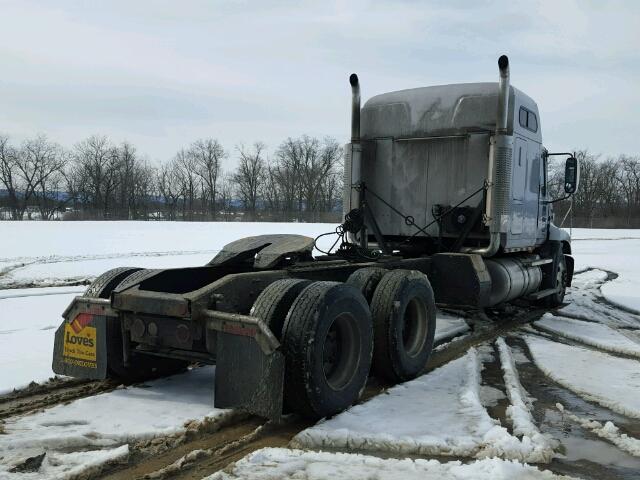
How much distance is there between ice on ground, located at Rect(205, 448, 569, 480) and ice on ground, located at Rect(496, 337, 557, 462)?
0.27 meters

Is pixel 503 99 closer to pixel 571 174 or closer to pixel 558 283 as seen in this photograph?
pixel 571 174

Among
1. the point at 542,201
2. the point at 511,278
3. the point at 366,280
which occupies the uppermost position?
the point at 542,201

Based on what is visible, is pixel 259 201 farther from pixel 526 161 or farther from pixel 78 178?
pixel 526 161

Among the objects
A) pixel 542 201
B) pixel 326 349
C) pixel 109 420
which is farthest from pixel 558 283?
pixel 109 420

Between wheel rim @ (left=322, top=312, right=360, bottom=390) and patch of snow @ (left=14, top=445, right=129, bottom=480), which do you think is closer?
patch of snow @ (left=14, top=445, right=129, bottom=480)

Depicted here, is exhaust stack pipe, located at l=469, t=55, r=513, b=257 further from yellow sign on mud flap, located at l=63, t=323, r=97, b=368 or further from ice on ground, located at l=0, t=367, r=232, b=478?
yellow sign on mud flap, located at l=63, t=323, r=97, b=368

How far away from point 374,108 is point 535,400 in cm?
506

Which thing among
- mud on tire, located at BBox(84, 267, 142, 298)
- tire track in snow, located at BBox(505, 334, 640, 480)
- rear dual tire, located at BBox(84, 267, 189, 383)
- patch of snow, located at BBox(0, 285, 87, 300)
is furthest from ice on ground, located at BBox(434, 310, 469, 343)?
patch of snow, located at BBox(0, 285, 87, 300)

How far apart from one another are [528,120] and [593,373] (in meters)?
4.15

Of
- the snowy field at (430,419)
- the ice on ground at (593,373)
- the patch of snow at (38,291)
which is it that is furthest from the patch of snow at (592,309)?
the patch of snow at (38,291)

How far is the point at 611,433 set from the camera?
430 centimetres

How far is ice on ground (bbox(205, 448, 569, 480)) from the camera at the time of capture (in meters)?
3.43

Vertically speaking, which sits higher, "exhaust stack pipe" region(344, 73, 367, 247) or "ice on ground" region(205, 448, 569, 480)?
"exhaust stack pipe" region(344, 73, 367, 247)

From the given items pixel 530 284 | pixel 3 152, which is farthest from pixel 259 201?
pixel 530 284
